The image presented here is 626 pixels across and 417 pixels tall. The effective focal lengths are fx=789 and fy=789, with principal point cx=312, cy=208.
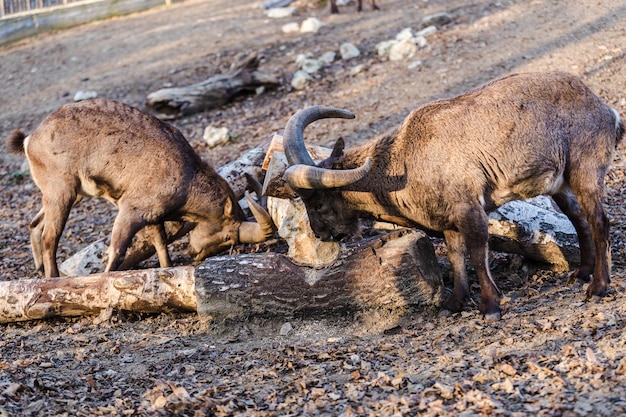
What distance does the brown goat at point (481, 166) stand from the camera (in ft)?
23.2

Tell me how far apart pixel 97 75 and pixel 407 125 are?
37.8ft

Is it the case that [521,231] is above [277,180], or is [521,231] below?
below

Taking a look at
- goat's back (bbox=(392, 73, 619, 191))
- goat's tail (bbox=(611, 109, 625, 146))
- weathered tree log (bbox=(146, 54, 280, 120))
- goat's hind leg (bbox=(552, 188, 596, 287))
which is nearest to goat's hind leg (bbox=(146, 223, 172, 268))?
goat's back (bbox=(392, 73, 619, 191))

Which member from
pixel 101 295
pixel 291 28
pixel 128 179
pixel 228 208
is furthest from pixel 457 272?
pixel 291 28

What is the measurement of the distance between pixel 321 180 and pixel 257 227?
2093 millimetres

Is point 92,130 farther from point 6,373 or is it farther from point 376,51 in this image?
point 376,51

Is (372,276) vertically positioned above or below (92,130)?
below

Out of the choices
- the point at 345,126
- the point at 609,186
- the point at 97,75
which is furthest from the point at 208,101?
the point at 609,186

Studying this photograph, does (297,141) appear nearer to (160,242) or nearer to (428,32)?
(160,242)

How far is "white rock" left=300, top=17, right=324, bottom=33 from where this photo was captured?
17.0 meters

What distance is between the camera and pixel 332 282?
281 inches

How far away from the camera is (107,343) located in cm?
713

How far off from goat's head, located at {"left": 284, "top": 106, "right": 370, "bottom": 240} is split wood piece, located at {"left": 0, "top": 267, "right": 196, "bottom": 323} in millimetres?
1324

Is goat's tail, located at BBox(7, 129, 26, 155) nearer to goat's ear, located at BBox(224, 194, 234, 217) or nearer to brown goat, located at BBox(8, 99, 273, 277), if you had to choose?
brown goat, located at BBox(8, 99, 273, 277)
